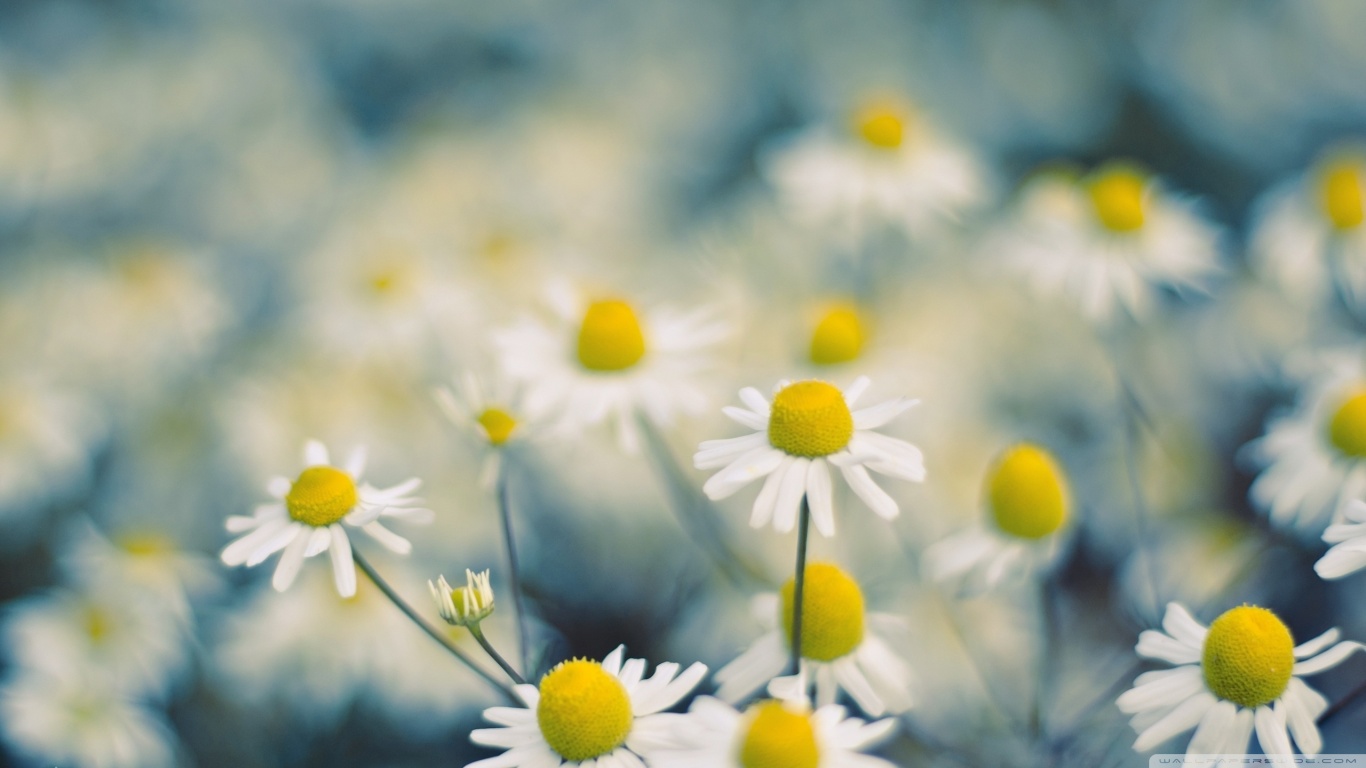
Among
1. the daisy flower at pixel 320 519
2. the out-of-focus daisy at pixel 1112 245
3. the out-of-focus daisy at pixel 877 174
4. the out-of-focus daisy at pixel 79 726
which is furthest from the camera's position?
the out-of-focus daisy at pixel 877 174

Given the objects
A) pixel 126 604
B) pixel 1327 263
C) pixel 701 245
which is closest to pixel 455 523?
pixel 126 604

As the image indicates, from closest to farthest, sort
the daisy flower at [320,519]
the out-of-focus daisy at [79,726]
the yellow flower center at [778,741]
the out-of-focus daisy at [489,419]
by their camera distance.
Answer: the yellow flower center at [778,741], the daisy flower at [320,519], the out-of-focus daisy at [489,419], the out-of-focus daisy at [79,726]

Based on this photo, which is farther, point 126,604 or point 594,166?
point 594,166

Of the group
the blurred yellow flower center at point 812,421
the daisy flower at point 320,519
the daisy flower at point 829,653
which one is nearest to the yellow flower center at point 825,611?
the daisy flower at point 829,653

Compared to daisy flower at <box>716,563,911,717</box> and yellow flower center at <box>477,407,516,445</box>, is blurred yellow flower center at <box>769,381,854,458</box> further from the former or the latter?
yellow flower center at <box>477,407,516,445</box>

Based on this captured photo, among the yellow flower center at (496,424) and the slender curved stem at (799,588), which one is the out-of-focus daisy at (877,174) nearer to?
the yellow flower center at (496,424)

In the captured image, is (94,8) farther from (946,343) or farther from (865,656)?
(865,656)

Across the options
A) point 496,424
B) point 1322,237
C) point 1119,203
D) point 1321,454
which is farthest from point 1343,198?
point 496,424
